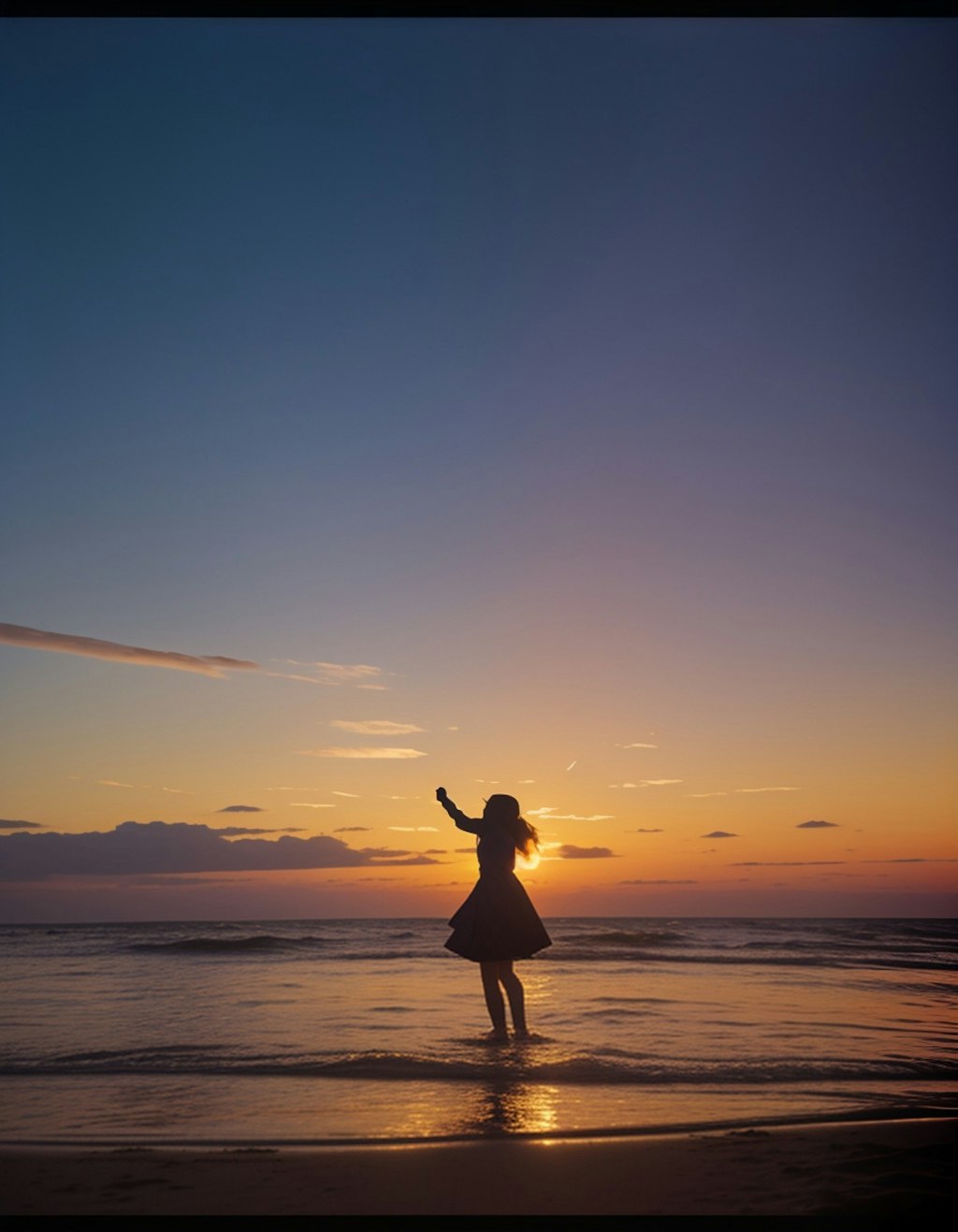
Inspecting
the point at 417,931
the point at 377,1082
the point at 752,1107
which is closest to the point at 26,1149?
the point at 377,1082

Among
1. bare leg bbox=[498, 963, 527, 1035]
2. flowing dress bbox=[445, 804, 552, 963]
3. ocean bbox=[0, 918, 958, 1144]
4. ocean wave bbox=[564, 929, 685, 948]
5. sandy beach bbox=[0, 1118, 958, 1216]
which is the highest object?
flowing dress bbox=[445, 804, 552, 963]

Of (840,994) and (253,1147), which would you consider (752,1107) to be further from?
(840,994)

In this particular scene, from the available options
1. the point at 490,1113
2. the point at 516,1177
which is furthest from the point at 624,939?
the point at 516,1177

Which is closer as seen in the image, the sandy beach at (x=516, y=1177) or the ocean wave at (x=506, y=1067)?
the sandy beach at (x=516, y=1177)

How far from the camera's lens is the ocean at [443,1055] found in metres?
6.35

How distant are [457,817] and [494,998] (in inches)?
75.4

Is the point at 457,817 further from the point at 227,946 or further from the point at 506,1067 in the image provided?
the point at 227,946

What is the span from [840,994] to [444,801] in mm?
9041

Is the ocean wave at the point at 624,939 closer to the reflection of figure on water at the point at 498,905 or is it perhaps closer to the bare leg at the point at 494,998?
the bare leg at the point at 494,998

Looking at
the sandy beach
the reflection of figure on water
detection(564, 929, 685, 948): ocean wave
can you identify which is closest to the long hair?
the reflection of figure on water

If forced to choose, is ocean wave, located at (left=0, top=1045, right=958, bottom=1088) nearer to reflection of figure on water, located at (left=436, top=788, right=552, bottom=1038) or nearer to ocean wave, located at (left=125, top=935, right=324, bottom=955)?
reflection of figure on water, located at (left=436, top=788, right=552, bottom=1038)

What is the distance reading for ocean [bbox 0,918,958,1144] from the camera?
6.35 meters

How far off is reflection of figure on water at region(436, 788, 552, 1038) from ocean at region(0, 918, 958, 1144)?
857 millimetres

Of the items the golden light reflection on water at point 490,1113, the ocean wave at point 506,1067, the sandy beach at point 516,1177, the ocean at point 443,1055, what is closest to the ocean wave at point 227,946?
the ocean at point 443,1055
